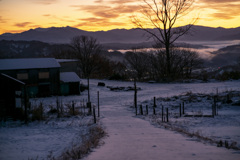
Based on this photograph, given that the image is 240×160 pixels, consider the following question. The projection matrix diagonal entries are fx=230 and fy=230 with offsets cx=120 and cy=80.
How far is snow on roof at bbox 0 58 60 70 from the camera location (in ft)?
105

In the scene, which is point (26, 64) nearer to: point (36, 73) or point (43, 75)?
point (36, 73)

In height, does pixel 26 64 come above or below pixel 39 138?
above

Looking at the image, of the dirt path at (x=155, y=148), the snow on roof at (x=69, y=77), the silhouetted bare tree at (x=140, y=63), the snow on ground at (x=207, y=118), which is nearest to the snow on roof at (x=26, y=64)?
the snow on roof at (x=69, y=77)

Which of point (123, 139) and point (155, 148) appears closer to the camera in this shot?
point (155, 148)

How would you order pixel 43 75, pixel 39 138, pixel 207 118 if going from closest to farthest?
pixel 39 138, pixel 207 118, pixel 43 75

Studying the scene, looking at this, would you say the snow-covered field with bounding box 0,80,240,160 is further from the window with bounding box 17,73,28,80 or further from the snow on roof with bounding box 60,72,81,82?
the snow on roof with bounding box 60,72,81,82

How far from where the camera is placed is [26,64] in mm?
33562

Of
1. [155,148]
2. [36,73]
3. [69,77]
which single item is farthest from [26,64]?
[155,148]

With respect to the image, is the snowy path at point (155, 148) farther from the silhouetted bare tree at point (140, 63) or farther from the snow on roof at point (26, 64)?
the silhouetted bare tree at point (140, 63)

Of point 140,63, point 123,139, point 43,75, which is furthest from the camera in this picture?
point 140,63

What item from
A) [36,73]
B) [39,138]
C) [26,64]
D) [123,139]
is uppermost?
[26,64]

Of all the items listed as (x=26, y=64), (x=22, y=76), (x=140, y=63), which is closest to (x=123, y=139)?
(x=22, y=76)

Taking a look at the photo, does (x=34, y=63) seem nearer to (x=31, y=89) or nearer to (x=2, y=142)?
(x=31, y=89)

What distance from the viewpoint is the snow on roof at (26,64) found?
3212 cm
